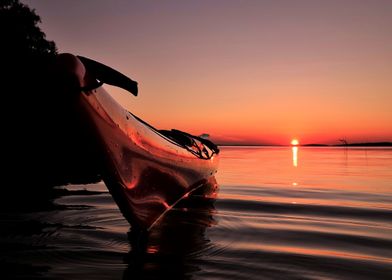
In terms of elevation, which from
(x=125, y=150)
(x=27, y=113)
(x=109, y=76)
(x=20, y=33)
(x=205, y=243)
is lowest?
(x=205, y=243)

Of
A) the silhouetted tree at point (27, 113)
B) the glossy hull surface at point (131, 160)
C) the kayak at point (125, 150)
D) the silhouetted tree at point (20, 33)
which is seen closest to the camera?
the kayak at point (125, 150)

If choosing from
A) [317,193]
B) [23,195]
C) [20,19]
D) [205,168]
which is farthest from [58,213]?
[20,19]

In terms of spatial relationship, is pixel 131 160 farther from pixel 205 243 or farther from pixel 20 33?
pixel 20 33

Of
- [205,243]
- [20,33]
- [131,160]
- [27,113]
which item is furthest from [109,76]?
[20,33]

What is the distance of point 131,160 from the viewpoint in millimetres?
4277

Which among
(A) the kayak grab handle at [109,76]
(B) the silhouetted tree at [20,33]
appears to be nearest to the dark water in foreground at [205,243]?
(A) the kayak grab handle at [109,76]

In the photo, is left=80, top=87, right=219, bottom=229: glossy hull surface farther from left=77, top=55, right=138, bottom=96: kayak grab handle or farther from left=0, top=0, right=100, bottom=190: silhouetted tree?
left=0, top=0, right=100, bottom=190: silhouetted tree

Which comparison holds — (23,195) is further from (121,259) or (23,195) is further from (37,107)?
(37,107)

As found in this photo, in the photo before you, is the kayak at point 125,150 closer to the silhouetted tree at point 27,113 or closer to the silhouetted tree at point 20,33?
the silhouetted tree at point 27,113

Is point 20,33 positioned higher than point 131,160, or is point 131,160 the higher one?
point 20,33

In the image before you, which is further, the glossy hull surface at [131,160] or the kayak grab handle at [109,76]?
the glossy hull surface at [131,160]

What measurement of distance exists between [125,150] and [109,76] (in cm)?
101

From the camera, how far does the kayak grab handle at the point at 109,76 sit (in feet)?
11.3

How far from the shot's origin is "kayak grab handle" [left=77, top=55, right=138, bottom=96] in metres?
3.45
